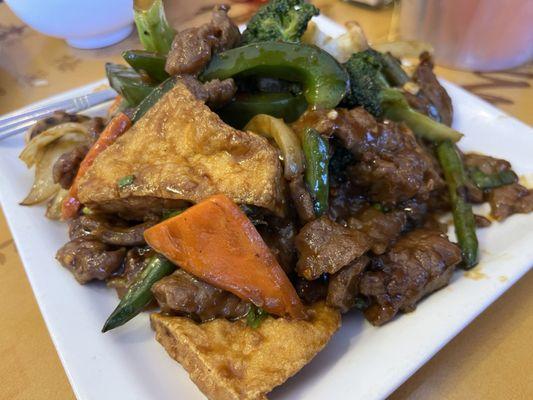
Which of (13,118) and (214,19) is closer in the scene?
(214,19)

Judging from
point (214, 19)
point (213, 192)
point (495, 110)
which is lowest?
point (495, 110)

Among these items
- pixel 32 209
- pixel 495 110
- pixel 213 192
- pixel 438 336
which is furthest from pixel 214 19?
pixel 438 336

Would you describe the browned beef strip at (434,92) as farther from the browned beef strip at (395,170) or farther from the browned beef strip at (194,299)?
the browned beef strip at (194,299)

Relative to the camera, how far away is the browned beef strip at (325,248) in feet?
5.34

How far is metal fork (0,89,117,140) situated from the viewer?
7.67 ft

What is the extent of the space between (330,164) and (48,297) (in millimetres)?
1218

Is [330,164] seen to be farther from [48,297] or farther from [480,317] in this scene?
[48,297]

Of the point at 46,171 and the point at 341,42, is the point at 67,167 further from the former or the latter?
the point at 341,42

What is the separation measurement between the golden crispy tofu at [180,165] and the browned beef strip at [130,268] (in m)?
0.15

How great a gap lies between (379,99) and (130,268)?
1.31 metres

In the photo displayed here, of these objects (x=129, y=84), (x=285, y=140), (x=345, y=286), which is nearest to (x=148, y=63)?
(x=129, y=84)

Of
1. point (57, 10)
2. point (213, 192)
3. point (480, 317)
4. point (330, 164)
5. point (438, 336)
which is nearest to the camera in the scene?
point (438, 336)

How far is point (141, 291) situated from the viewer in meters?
1.64

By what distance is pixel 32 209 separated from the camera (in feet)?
6.68
